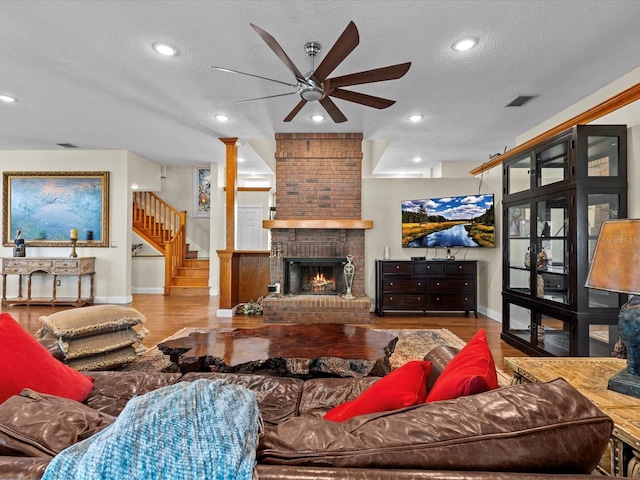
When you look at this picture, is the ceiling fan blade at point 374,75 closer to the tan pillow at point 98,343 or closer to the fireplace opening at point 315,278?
the tan pillow at point 98,343

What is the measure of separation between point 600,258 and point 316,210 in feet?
13.4

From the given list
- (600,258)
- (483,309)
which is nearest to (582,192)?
(600,258)

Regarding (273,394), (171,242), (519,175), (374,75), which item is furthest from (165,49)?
(171,242)

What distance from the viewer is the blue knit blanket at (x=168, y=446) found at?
0.57 metres

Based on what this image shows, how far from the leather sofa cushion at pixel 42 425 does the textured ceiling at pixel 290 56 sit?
2447mm

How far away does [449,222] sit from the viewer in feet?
17.4

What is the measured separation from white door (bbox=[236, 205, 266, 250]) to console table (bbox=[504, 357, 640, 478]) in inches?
282

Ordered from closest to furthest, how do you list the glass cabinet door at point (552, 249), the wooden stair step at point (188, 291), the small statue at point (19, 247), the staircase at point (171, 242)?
the glass cabinet door at point (552, 249), the small statue at point (19, 247), the wooden stair step at point (188, 291), the staircase at point (171, 242)

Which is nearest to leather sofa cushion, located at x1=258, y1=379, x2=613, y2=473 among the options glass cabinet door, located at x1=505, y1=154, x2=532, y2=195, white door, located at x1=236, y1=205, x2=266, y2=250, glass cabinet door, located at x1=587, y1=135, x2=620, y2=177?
glass cabinet door, located at x1=587, y1=135, x2=620, y2=177

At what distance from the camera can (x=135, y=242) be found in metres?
8.05

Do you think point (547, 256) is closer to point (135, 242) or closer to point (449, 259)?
point (449, 259)

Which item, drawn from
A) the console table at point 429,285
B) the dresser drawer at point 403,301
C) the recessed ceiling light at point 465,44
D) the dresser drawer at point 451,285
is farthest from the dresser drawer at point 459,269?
the recessed ceiling light at point 465,44

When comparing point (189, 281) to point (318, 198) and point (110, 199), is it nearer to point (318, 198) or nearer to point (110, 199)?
point (110, 199)

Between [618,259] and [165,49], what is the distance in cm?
327
